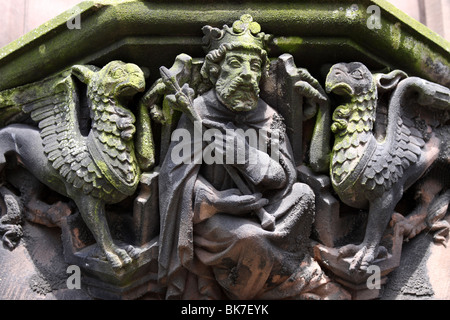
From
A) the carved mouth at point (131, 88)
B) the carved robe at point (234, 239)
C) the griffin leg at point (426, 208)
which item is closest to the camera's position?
the carved robe at point (234, 239)

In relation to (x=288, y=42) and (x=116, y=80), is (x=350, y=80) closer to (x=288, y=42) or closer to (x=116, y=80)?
(x=288, y=42)

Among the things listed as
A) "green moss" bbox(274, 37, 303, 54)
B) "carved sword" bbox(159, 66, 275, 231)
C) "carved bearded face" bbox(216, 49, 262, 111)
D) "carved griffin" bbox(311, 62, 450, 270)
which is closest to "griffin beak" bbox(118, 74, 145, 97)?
"carved sword" bbox(159, 66, 275, 231)

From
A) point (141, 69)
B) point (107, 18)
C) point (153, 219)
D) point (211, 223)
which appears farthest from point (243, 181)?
point (107, 18)

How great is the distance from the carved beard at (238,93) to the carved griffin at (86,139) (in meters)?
0.33

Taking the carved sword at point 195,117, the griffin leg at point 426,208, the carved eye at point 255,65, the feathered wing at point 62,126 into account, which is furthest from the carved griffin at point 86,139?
the griffin leg at point 426,208

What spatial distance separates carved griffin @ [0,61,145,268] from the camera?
309 centimetres

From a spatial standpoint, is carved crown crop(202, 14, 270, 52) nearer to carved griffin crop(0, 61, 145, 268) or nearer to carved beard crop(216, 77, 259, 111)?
carved beard crop(216, 77, 259, 111)

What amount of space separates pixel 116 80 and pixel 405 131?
1218 millimetres

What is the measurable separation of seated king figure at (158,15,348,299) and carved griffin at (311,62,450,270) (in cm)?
19

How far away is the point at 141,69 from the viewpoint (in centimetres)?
326

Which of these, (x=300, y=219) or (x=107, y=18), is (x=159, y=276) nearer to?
(x=300, y=219)

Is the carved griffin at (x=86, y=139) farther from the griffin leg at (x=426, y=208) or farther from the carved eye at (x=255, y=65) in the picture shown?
the griffin leg at (x=426, y=208)

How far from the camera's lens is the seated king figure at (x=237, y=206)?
3.03m

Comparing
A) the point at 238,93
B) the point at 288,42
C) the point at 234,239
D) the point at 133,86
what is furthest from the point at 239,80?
the point at 234,239
